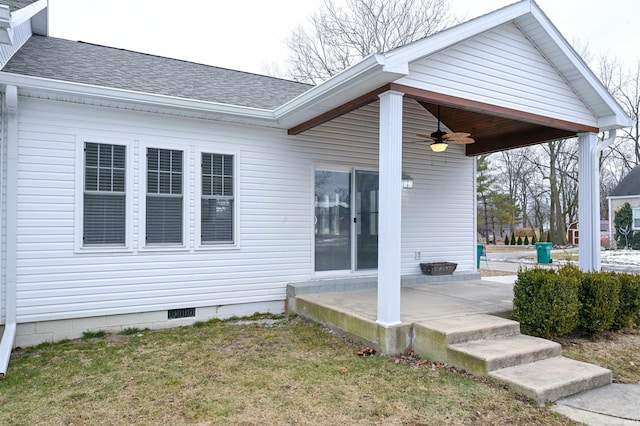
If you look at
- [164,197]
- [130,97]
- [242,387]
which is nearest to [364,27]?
[130,97]

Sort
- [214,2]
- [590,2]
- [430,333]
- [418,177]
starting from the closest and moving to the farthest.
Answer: [430,333], [418,177], [590,2], [214,2]

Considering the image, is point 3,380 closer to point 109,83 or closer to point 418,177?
point 109,83

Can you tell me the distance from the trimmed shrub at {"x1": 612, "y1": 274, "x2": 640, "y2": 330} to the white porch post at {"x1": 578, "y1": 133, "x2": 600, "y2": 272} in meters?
0.97

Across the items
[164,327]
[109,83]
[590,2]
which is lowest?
[164,327]

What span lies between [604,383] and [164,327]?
4.94m

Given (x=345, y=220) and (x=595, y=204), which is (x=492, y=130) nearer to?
(x=595, y=204)

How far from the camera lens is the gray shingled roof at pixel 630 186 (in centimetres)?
2197

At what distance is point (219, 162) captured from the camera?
585 cm

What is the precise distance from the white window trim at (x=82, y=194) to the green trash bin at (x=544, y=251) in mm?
13229

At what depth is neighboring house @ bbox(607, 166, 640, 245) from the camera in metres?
21.4

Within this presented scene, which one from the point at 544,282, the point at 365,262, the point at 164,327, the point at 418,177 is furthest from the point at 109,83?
the point at 544,282

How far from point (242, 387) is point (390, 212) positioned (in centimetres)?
217

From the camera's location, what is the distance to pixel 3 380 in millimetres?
3539

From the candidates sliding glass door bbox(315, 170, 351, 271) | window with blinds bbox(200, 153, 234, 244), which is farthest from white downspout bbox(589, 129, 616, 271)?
window with blinds bbox(200, 153, 234, 244)
